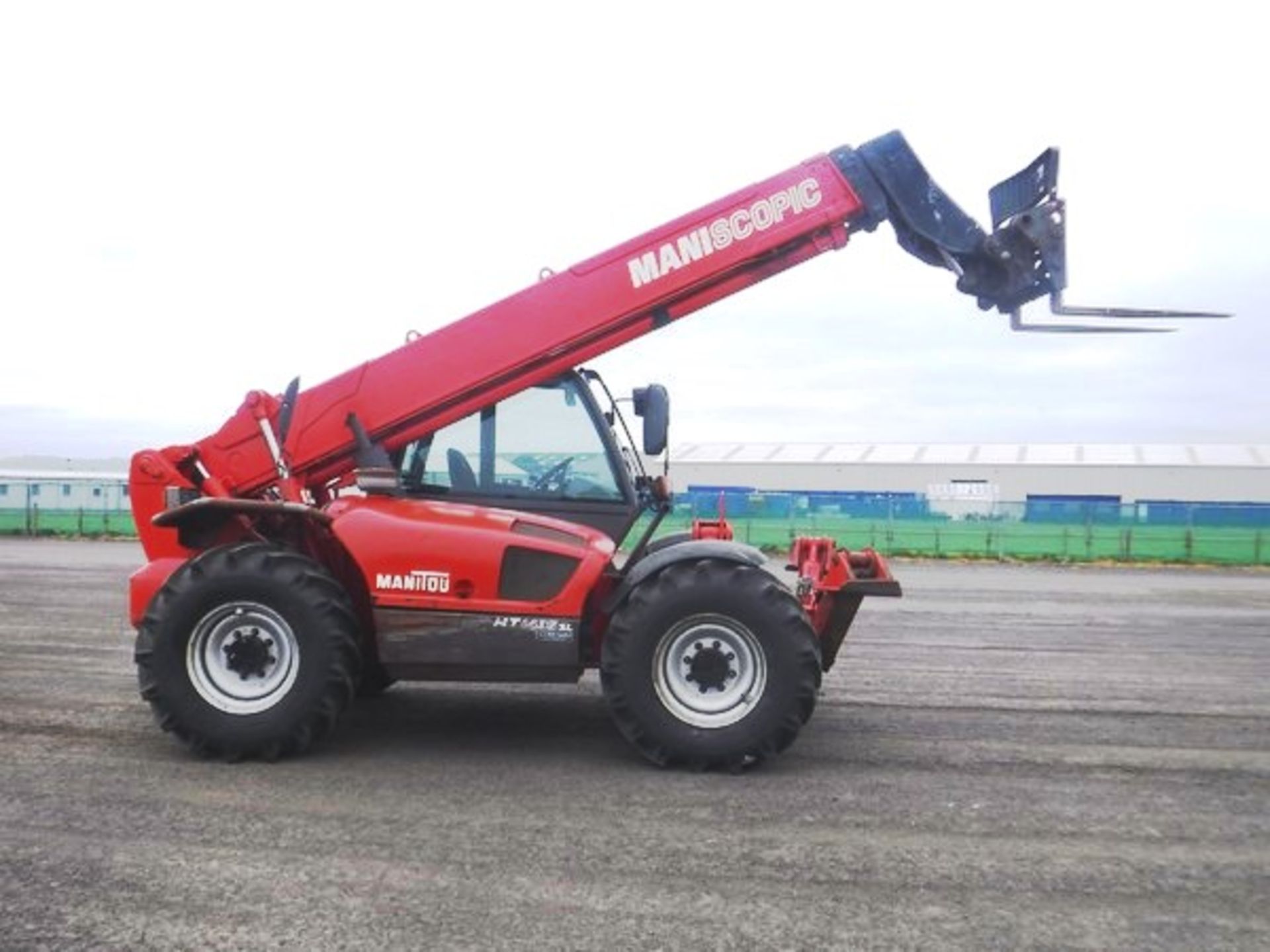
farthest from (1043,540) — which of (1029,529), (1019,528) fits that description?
(1019,528)

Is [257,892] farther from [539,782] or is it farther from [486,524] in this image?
[486,524]

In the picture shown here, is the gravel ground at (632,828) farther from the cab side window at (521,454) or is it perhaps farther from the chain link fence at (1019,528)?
the chain link fence at (1019,528)

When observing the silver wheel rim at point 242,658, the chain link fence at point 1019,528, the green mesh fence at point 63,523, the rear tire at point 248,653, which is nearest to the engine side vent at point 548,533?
the rear tire at point 248,653

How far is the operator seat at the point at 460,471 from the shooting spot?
7.32 metres

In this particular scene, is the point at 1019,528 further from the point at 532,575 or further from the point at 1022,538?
the point at 532,575

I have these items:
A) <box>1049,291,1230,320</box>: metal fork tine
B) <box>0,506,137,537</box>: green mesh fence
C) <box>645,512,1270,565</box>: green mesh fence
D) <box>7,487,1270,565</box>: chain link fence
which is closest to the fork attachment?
<box>1049,291,1230,320</box>: metal fork tine

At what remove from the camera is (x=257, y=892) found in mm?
4488

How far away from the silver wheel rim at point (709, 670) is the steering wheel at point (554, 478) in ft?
4.36

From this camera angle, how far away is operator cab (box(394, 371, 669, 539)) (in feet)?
23.7

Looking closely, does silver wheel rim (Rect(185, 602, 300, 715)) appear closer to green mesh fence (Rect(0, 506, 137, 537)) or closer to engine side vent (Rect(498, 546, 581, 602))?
engine side vent (Rect(498, 546, 581, 602))

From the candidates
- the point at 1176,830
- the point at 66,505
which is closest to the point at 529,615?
the point at 1176,830

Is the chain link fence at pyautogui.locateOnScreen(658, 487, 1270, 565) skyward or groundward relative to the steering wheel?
groundward

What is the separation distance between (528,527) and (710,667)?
134 centimetres

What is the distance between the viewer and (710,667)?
21.4 feet
